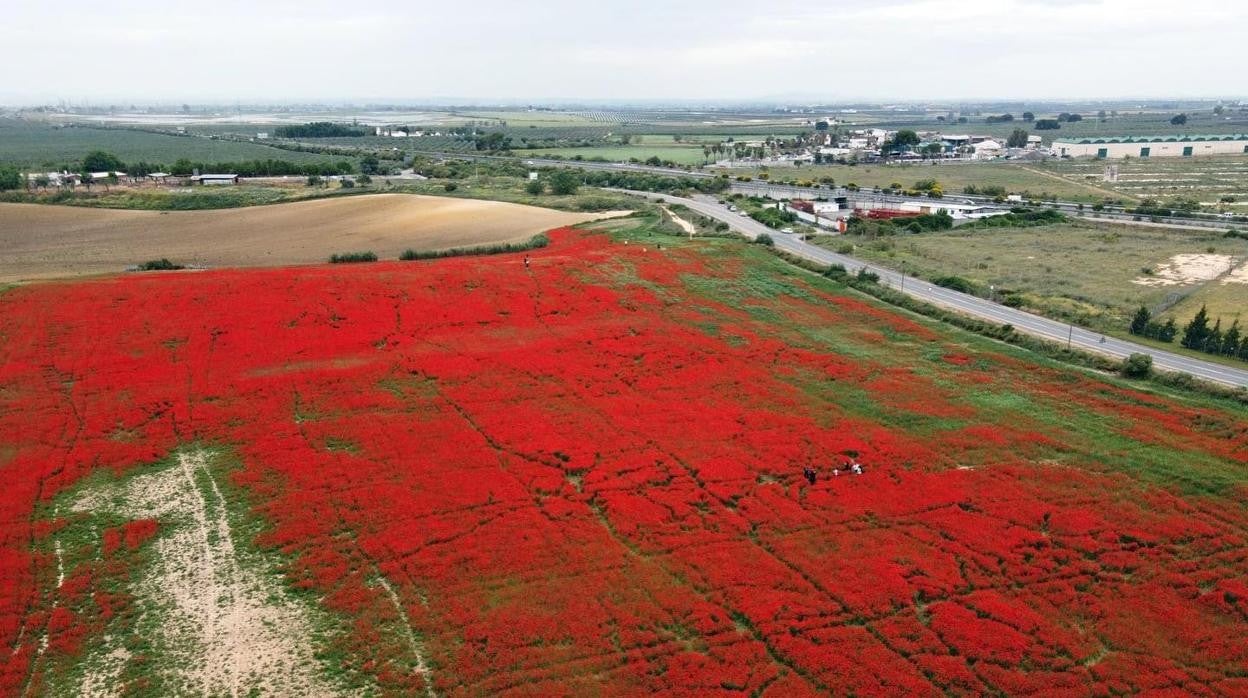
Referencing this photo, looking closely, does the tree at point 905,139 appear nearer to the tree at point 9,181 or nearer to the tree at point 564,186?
the tree at point 564,186

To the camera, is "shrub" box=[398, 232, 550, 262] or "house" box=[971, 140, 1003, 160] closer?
"shrub" box=[398, 232, 550, 262]

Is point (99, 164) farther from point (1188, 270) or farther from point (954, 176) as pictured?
point (954, 176)

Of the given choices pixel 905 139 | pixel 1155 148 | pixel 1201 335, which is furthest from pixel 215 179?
pixel 1155 148

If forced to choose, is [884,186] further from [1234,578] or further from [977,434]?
[1234,578]

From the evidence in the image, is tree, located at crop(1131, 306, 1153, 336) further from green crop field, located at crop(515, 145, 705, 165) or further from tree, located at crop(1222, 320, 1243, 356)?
green crop field, located at crop(515, 145, 705, 165)

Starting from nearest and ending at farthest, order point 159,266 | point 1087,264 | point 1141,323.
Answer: point 1141,323 < point 159,266 < point 1087,264

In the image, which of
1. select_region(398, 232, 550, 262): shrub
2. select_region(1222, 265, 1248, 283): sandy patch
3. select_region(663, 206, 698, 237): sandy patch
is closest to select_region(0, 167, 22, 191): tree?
select_region(398, 232, 550, 262): shrub

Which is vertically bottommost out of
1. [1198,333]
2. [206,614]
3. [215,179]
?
[206,614]
